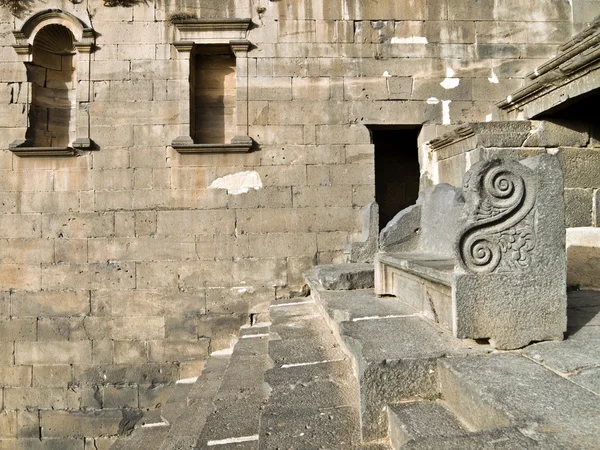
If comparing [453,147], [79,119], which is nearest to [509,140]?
[453,147]

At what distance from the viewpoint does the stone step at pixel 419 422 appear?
159 cm

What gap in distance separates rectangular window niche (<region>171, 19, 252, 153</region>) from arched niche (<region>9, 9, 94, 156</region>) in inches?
51.2

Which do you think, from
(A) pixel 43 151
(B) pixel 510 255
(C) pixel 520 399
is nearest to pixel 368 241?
(B) pixel 510 255

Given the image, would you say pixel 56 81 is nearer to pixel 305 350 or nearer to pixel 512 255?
pixel 305 350

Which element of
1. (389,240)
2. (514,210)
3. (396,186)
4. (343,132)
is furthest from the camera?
(396,186)

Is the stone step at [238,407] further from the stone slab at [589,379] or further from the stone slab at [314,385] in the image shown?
the stone slab at [589,379]

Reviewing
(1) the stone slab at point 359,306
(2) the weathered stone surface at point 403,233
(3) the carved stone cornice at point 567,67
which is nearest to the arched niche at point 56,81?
(1) the stone slab at point 359,306

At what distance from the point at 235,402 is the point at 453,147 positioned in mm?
4066

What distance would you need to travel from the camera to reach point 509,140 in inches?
186

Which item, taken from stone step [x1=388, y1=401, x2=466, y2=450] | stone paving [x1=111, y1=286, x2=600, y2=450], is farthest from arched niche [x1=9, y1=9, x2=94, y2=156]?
stone step [x1=388, y1=401, x2=466, y2=450]

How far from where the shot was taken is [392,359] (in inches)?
74.3

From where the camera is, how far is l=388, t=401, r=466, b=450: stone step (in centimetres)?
159

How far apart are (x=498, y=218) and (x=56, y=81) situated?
633cm

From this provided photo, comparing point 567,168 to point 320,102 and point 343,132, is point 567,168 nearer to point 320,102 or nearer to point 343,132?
point 343,132
